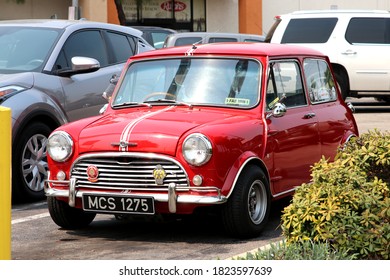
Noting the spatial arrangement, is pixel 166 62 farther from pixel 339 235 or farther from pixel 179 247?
pixel 339 235

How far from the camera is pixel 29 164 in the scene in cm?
1018

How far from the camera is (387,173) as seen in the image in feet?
22.0

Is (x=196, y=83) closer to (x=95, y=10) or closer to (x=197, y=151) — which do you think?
(x=197, y=151)

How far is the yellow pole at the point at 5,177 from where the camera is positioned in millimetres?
4570

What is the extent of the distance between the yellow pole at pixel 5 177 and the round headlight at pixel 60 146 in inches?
141

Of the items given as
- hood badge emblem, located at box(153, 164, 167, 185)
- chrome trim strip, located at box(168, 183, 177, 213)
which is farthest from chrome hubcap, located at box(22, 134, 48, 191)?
chrome trim strip, located at box(168, 183, 177, 213)

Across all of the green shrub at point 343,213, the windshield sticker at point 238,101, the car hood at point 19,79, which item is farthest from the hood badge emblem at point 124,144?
the car hood at point 19,79

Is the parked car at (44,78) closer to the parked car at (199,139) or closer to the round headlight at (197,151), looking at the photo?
the parked car at (199,139)

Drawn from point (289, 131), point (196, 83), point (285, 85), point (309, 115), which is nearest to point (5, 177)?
point (196, 83)

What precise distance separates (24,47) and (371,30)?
36.6 feet

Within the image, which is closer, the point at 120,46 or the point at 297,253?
the point at 297,253
